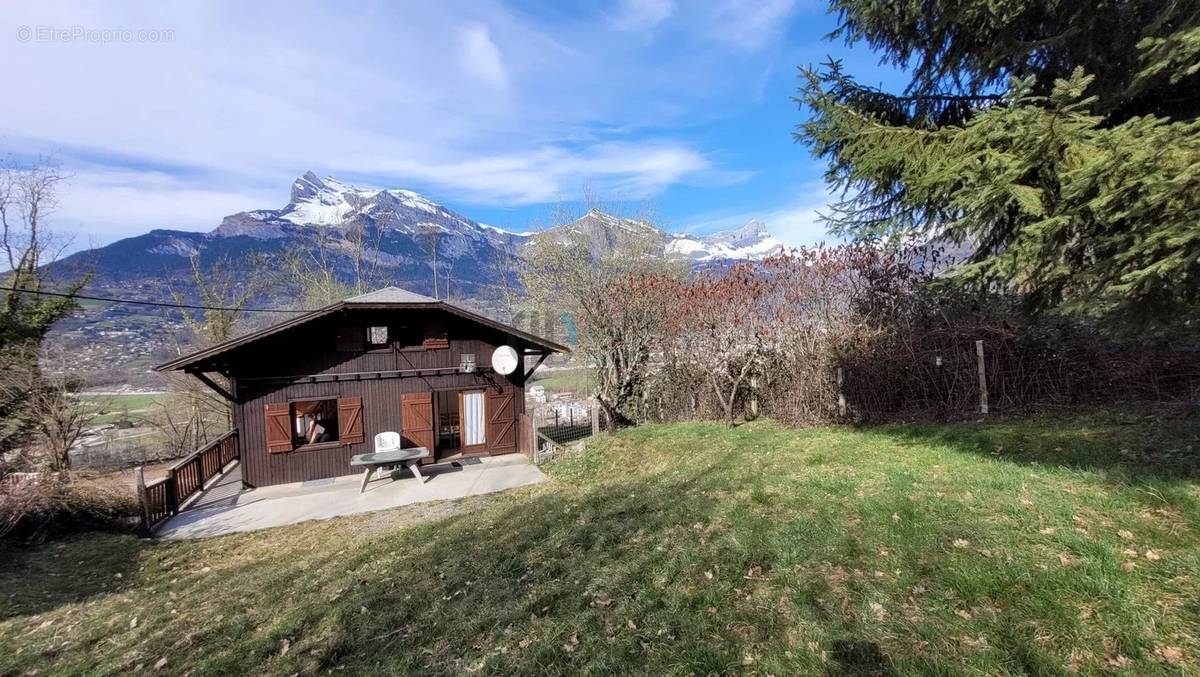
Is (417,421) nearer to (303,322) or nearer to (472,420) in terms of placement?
(472,420)

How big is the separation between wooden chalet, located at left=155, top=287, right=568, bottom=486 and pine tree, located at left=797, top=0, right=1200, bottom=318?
8521 mm

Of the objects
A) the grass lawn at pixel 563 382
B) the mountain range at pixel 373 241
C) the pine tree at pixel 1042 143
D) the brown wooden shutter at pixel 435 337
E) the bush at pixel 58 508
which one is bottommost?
the grass lawn at pixel 563 382

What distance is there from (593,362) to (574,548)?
32.2 ft

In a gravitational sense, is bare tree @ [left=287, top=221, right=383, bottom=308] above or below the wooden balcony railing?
above

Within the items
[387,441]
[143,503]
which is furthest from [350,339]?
[143,503]

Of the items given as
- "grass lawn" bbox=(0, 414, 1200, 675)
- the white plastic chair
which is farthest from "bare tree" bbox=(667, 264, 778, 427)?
the white plastic chair

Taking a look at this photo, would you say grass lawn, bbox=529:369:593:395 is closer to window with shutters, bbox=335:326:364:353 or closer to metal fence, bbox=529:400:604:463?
metal fence, bbox=529:400:604:463

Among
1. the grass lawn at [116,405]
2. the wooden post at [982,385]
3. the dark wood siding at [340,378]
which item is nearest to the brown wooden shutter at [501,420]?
the dark wood siding at [340,378]

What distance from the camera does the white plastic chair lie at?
11.2 metres

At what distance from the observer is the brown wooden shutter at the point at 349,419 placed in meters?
11.1

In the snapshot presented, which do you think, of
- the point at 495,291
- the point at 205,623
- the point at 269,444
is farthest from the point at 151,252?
the point at 205,623

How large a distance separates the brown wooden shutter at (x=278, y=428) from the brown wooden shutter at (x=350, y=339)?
173 cm

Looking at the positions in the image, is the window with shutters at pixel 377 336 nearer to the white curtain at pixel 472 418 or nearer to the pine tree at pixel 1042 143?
the white curtain at pixel 472 418

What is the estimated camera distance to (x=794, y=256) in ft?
33.5
